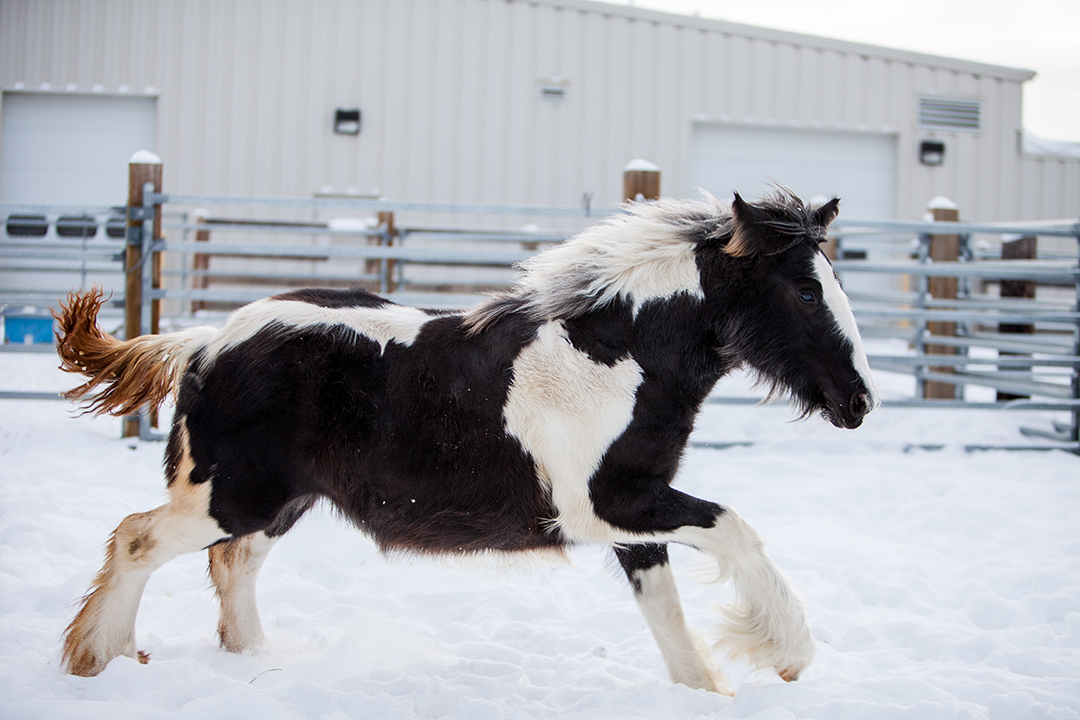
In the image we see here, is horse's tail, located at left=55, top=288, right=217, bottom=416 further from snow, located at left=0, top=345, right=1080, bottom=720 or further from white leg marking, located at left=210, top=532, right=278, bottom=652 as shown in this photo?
snow, located at left=0, top=345, right=1080, bottom=720

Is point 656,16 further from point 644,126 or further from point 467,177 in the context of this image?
point 467,177

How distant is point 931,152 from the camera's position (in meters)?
12.7

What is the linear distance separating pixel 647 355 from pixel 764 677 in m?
1.21

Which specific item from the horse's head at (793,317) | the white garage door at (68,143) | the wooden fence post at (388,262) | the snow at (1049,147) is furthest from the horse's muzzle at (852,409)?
the snow at (1049,147)

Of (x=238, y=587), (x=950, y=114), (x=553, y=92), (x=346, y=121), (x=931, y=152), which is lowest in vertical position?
(x=238, y=587)

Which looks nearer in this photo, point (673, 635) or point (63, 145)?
point (673, 635)

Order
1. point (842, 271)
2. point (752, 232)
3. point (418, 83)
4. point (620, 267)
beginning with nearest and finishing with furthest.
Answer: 1. point (752, 232)
2. point (620, 267)
3. point (842, 271)
4. point (418, 83)

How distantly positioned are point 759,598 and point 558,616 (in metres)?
1.05

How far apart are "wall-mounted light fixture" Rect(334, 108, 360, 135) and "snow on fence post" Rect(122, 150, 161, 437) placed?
558 cm

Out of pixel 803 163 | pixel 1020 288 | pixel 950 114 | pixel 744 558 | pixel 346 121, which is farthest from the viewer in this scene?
pixel 950 114

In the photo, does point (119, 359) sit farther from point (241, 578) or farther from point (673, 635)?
point (673, 635)

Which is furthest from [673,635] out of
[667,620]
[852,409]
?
[852,409]

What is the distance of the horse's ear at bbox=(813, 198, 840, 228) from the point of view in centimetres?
257

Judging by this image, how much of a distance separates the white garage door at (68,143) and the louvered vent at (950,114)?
1238 cm
